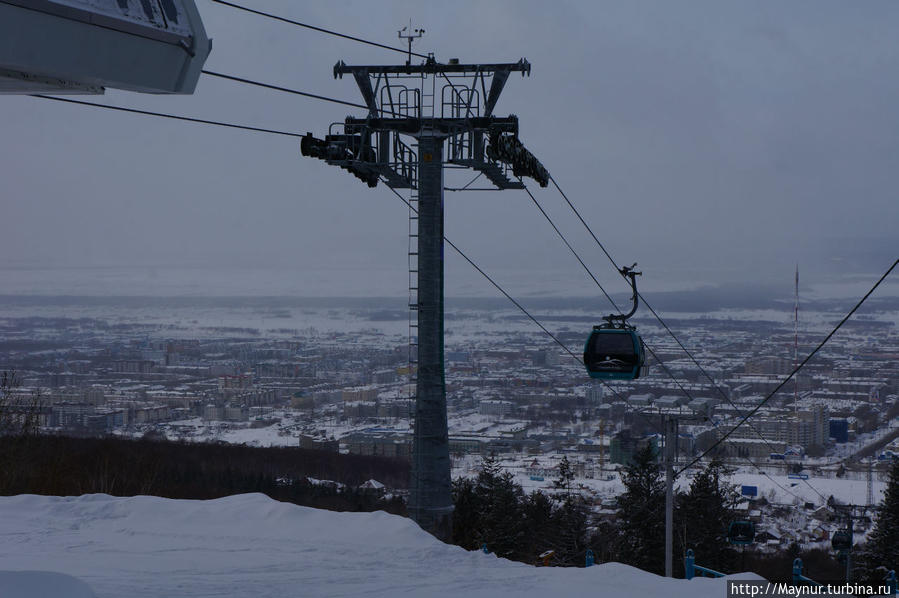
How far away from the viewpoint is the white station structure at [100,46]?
134 inches

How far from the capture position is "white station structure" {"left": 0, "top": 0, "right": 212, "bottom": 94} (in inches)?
134

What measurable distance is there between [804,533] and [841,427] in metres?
13.4

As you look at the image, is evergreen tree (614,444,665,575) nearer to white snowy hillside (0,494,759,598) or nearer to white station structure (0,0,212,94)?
white snowy hillside (0,494,759,598)

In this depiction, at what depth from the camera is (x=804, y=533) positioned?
1121 inches

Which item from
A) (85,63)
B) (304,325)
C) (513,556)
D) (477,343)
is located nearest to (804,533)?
(513,556)

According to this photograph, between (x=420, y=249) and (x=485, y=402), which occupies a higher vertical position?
(x=420, y=249)

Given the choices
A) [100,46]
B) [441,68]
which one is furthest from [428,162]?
[100,46]

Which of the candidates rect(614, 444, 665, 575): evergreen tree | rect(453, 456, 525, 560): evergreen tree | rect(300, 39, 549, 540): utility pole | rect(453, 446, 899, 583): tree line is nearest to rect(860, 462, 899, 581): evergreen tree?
rect(453, 446, 899, 583): tree line

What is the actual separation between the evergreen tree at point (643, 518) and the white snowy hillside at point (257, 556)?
16.4 m

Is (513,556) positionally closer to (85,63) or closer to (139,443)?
(139,443)

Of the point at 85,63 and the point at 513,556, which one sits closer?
the point at 85,63

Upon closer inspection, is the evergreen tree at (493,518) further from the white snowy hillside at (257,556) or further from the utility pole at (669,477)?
the white snowy hillside at (257,556)

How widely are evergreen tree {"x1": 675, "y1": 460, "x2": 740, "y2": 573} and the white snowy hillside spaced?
16004 millimetres

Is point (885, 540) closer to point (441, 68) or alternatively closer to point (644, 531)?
point (644, 531)
